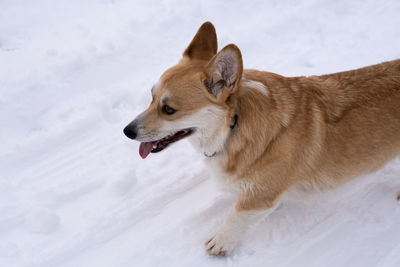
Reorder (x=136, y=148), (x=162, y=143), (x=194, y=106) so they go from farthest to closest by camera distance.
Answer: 1. (x=136, y=148)
2. (x=162, y=143)
3. (x=194, y=106)

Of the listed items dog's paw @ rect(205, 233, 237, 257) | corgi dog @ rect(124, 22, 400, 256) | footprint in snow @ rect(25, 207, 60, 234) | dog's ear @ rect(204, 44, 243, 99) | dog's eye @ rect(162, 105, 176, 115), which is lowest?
dog's paw @ rect(205, 233, 237, 257)

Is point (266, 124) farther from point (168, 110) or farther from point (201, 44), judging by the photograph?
point (201, 44)

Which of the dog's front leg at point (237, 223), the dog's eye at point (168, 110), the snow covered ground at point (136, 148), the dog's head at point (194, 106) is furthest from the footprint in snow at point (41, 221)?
the dog's eye at point (168, 110)

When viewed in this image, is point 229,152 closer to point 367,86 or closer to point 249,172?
point 249,172

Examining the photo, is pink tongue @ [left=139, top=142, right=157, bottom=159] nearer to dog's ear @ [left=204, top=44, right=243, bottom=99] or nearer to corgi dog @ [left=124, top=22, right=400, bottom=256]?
corgi dog @ [left=124, top=22, right=400, bottom=256]

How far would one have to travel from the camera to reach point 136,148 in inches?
142

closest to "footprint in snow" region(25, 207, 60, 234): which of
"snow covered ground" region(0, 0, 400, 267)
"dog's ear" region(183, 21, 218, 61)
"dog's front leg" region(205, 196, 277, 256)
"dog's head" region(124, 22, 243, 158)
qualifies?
"snow covered ground" region(0, 0, 400, 267)

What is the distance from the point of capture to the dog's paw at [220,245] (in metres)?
2.78

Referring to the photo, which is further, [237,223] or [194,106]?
[237,223]

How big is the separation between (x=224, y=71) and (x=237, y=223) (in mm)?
1374

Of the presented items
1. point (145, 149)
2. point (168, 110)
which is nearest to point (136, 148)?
point (145, 149)

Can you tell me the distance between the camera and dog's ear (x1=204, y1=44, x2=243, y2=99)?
6.61 ft

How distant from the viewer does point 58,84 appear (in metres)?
4.14

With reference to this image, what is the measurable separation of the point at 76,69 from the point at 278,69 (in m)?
2.87
